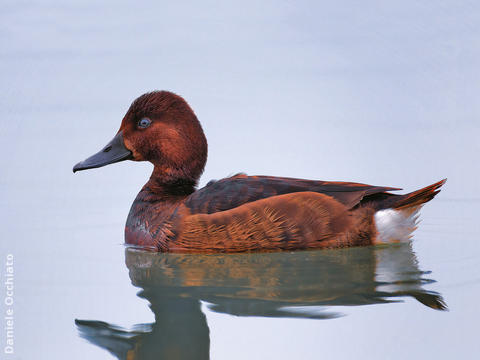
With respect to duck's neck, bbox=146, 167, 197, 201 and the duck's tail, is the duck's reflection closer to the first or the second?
the duck's tail

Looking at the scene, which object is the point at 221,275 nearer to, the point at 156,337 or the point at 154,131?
the point at 156,337

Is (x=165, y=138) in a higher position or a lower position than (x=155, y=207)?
higher

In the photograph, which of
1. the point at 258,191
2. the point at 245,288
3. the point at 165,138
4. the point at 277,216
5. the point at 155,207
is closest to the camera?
the point at 245,288

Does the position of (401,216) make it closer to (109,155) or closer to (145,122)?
(145,122)

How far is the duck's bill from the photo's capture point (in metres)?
5.98

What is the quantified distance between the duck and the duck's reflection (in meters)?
0.11

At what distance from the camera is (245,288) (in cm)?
449

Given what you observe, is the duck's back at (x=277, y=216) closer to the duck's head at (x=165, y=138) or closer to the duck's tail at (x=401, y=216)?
the duck's tail at (x=401, y=216)

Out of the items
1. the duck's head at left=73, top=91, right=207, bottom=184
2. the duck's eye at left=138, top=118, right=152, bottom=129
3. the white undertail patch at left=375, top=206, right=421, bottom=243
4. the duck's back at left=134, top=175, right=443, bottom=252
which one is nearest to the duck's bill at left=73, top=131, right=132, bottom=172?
the duck's head at left=73, top=91, right=207, bottom=184

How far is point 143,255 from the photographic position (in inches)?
222

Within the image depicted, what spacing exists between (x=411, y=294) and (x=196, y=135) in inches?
95.5

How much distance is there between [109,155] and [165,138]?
1.77ft

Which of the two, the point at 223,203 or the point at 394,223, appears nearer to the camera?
the point at 223,203

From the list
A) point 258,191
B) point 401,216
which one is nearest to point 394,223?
point 401,216
